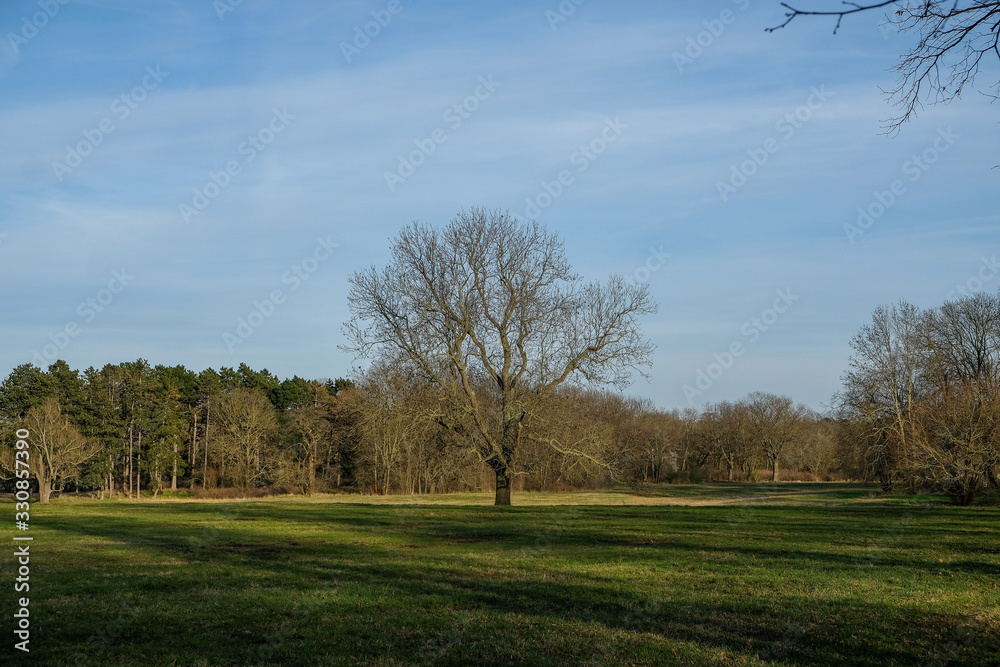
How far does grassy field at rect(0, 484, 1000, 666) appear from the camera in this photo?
7.58m

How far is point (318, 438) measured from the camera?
63.8 metres

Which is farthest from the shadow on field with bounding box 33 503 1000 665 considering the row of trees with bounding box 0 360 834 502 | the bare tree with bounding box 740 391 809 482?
the bare tree with bounding box 740 391 809 482

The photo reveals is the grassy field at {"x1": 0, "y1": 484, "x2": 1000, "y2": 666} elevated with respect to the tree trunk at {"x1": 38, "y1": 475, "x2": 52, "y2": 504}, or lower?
elevated

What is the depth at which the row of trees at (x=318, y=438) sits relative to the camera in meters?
30.5

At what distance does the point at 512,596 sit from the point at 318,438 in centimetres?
5583

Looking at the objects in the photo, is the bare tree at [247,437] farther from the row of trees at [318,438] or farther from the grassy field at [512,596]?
the grassy field at [512,596]

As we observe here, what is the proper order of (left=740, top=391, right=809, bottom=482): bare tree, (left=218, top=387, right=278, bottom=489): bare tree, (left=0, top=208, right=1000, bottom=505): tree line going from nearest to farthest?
(left=0, top=208, right=1000, bottom=505): tree line < (left=218, top=387, right=278, bottom=489): bare tree < (left=740, top=391, right=809, bottom=482): bare tree

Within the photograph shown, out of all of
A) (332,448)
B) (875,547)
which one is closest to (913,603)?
(875,547)

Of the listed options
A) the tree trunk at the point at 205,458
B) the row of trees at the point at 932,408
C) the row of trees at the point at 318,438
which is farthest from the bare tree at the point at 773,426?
the tree trunk at the point at 205,458

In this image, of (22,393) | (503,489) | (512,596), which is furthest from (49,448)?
(512,596)

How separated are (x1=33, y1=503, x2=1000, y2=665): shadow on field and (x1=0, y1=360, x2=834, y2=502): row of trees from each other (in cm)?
1086

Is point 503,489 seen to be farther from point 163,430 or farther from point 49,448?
point 163,430

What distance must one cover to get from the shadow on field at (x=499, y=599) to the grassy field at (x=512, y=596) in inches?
1.5

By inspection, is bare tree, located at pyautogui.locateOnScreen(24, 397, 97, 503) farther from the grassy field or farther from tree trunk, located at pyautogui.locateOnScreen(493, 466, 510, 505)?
the grassy field
